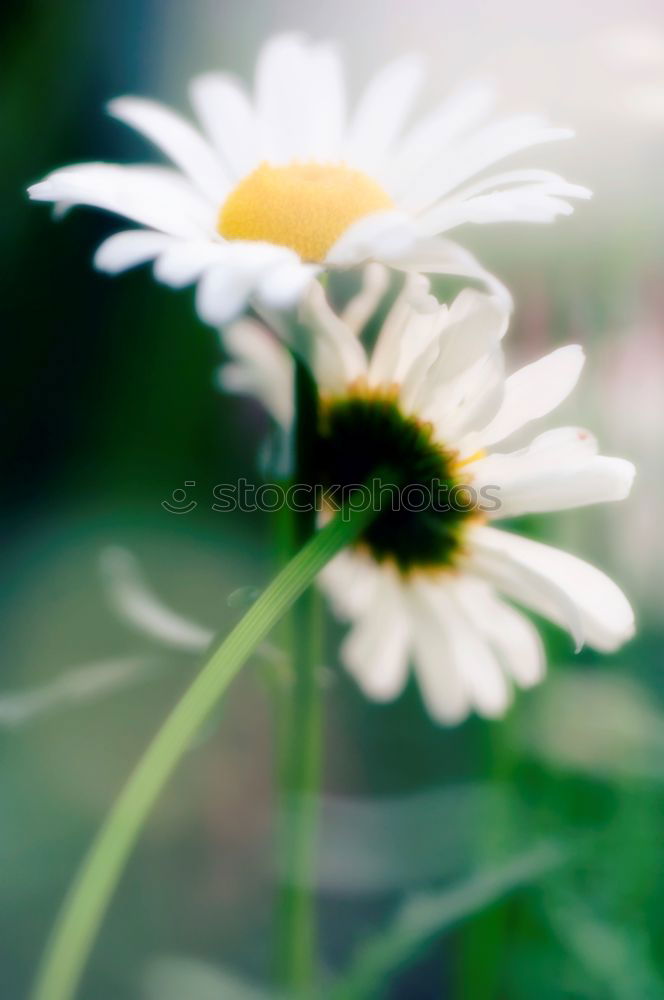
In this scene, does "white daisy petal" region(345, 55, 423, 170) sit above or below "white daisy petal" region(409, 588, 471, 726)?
above

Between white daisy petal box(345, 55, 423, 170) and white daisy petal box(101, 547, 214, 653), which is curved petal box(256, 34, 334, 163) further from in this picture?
white daisy petal box(101, 547, 214, 653)

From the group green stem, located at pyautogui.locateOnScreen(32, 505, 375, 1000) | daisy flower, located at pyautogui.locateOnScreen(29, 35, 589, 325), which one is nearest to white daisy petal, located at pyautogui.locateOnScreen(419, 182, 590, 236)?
daisy flower, located at pyautogui.locateOnScreen(29, 35, 589, 325)

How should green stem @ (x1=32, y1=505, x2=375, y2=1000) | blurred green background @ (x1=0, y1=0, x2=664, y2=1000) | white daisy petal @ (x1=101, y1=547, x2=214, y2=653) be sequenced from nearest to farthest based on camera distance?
1. green stem @ (x1=32, y1=505, x2=375, y2=1000)
2. white daisy petal @ (x1=101, y1=547, x2=214, y2=653)
3. blurred green background @ (x1=0, y1=0, x2=664, y2=1000)

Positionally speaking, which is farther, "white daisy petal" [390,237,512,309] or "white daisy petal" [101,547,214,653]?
"white daisy petal" [101,547,214,653]

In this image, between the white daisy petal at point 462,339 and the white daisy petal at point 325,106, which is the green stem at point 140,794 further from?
the white daisy petal at point 325,106

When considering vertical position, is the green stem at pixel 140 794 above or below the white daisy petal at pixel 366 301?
below

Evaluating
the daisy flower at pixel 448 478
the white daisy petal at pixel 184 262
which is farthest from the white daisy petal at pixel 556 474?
the white daisy petal at pixel 184 262

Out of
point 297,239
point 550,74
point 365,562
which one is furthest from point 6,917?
point 550,74
